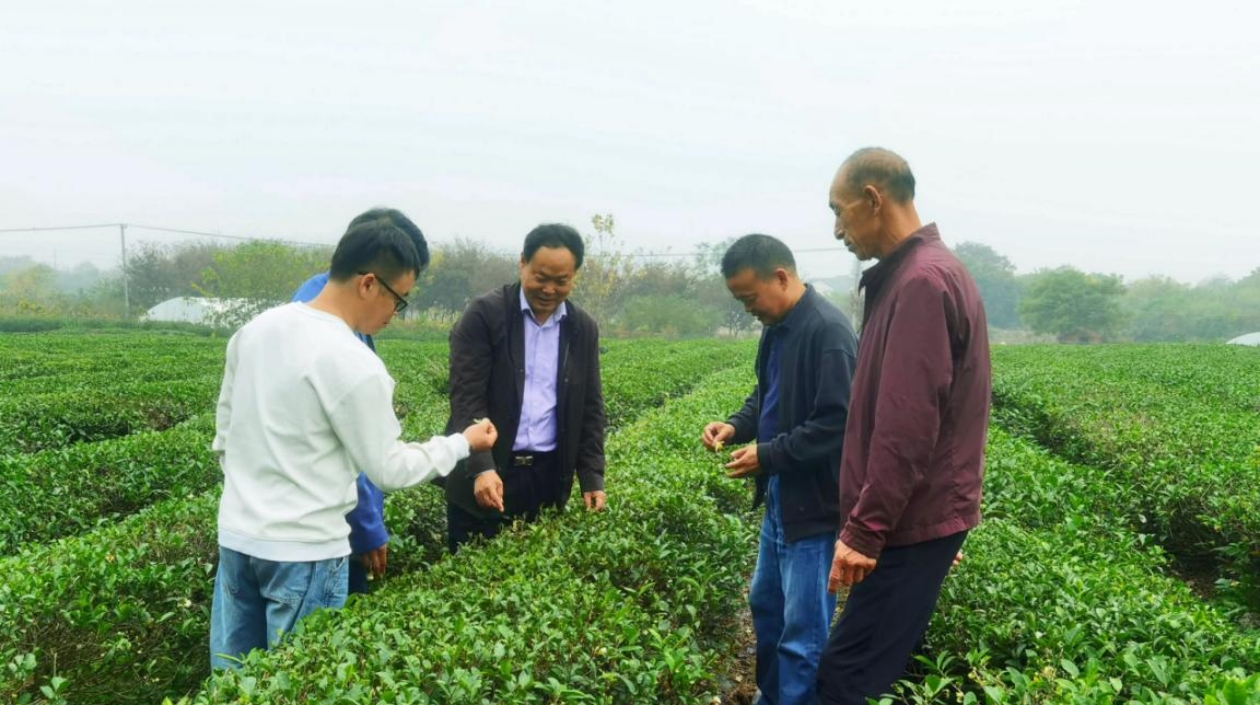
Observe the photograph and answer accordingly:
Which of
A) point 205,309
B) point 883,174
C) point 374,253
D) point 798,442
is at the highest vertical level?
point 883,174

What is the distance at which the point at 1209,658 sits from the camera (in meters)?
2.37

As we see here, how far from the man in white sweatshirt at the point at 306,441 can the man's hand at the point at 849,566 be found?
1.08m

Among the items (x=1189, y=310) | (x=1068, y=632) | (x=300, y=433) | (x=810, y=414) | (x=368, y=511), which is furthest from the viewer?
(x=1189, y=310)

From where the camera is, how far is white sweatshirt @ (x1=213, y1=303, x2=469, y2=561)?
6.98 ft

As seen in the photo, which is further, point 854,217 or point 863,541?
point 854,217

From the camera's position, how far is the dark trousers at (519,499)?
11.0 feet

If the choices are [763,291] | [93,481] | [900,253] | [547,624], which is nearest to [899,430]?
[900,253]

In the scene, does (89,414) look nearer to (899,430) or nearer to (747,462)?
(747,462)

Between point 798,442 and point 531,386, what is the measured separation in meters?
1.09

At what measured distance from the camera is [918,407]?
205 cm

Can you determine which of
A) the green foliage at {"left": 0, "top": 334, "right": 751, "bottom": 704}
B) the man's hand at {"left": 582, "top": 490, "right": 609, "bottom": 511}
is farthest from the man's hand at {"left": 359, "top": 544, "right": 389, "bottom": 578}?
the man's hand at {"left": 582, "top": 490, "right": 609, "bottom": 511}

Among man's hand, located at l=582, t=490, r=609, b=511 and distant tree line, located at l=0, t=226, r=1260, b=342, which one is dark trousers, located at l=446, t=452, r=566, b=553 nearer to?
man's hand, located at l=582, t=490, r=609, b=511

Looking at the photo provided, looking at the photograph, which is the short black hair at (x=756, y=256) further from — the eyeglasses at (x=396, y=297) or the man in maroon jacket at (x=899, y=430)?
the eyeglasses at (x=396, y=297)

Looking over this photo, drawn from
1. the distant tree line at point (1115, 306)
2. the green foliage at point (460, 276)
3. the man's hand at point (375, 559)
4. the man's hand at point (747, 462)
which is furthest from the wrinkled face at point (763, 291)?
the green foliage at point (460, 276)
